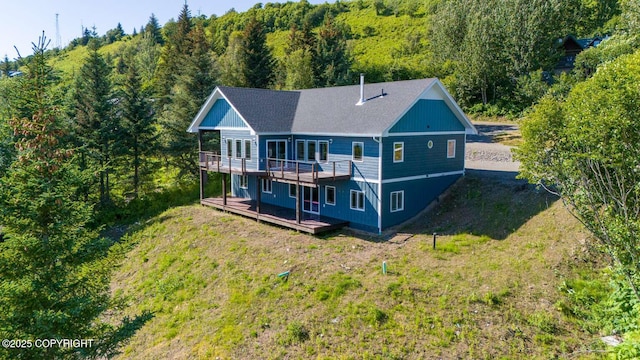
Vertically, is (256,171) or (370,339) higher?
(256,171)

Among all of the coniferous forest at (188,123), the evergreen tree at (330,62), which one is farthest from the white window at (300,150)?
the evergreen tree at (330,62)

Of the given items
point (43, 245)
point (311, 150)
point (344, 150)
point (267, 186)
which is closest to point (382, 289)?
point (344, 150)

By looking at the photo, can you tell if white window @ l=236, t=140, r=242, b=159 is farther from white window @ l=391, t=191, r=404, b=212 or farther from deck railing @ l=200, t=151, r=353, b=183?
white window @ l=391, t=191, r=404, b=212

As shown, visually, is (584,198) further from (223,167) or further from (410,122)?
(223,167)

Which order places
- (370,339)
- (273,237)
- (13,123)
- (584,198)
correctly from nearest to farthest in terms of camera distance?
1. (13,123)
2. (370,339)
3. (584,198)
4. (273,237)

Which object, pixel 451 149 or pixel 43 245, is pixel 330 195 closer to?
pixel 451 149

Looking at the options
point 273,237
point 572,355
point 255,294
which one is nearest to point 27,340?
point 255,294

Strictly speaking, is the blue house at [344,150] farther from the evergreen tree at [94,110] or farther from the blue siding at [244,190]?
the evergreen tree at [94,110]
